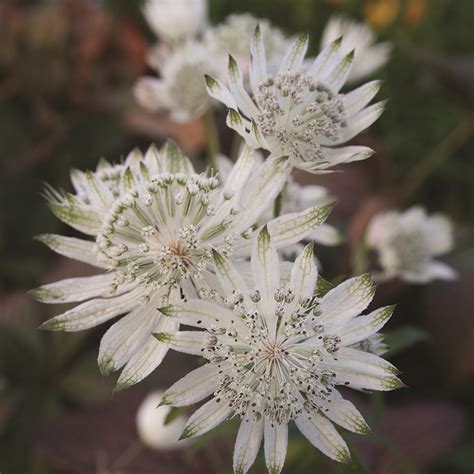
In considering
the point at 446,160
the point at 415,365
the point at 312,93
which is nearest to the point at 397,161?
the point at 446,160

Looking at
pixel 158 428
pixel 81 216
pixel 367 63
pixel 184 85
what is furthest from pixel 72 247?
pixel 367 63

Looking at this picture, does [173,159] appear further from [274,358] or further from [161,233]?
[274,358]

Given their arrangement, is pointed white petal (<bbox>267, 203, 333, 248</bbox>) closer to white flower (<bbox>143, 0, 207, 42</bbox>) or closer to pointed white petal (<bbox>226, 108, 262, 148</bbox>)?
pointed white petal (<bbox>226, 108, 262, 148</bbox>)

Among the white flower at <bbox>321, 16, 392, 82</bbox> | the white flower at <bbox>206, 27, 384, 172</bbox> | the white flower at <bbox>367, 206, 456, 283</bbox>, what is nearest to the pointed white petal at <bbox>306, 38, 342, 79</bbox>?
the white flower at <bbox>206, 27, 384, 172</bbox>

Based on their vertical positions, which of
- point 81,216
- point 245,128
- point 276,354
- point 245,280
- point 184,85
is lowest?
point 276,354

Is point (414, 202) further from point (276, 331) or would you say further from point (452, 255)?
point (276, 331)
